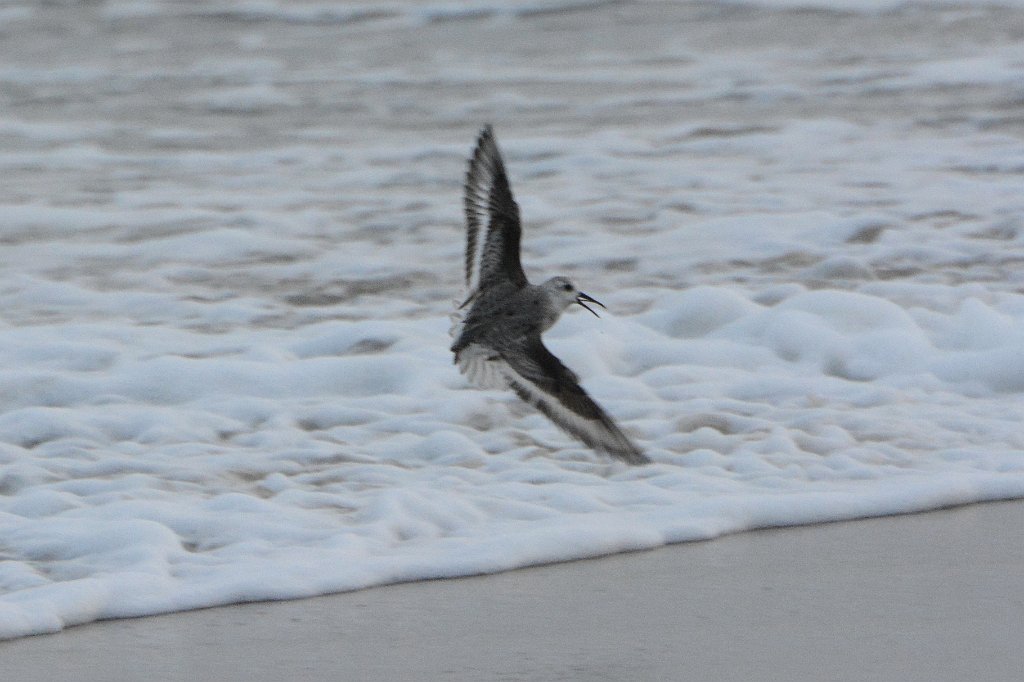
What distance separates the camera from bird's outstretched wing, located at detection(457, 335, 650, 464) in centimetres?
375

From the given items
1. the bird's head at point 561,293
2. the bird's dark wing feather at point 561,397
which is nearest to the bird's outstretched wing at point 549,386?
the bird's dark wing feather at point 561,397

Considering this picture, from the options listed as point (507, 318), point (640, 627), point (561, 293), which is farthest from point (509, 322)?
point (640, 627)

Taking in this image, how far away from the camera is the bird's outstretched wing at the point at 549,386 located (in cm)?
375

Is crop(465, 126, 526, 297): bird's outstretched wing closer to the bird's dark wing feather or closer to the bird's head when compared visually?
the bird's head

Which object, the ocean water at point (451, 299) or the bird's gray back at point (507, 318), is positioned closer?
the ocean water at point (451, 299)

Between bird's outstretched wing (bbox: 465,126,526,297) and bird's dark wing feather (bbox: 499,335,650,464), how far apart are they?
0.28 metres

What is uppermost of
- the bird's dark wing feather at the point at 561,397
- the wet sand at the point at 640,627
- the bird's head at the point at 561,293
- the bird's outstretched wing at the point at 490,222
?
the bird's outstretched wing at the point at 490,222

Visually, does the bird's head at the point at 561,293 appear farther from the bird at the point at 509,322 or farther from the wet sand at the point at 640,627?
the wet sand at the point at 640,627

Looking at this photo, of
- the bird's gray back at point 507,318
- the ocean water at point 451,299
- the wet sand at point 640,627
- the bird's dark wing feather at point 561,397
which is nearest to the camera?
the wet sand at point 640,627

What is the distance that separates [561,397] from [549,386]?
2.2 inches

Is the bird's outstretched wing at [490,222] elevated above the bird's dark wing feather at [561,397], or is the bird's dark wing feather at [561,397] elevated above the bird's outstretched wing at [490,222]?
the bird's outstretched wing at [490,222]

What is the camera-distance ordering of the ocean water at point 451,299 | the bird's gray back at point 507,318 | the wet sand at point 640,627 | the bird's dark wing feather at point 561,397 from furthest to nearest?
the bird's gray back at point 507,318
the ocean water at point 451,299
the bird's dark wing feather at point 561,397
the wet sand at point 640,627

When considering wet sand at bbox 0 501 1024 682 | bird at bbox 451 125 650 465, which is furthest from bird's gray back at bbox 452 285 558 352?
wet sand at bbox 0 501 1024 682

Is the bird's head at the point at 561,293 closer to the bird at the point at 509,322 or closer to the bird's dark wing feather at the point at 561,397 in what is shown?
the bird at the point at 509,322
